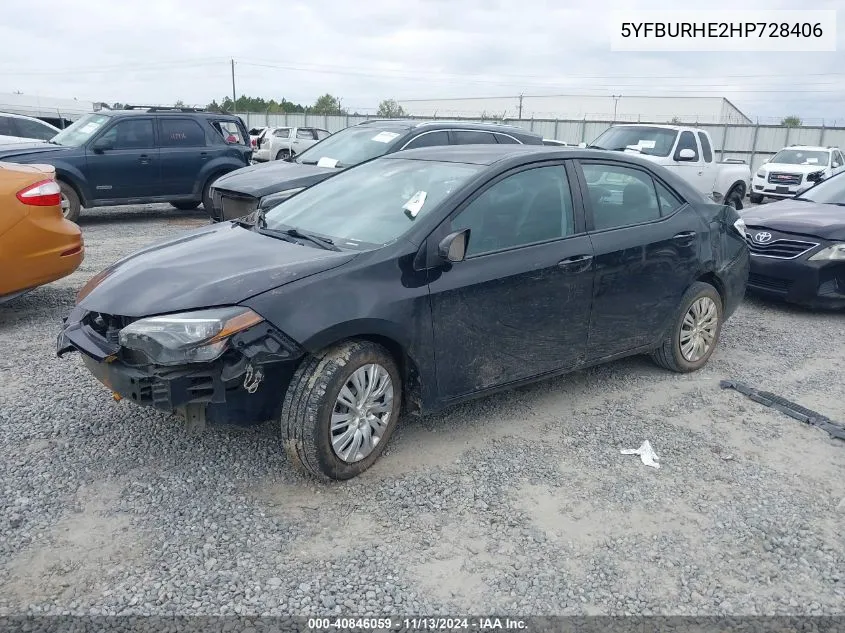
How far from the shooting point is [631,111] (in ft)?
178

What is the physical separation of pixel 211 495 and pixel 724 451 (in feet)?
9.25

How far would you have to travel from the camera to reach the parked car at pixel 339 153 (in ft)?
27.6

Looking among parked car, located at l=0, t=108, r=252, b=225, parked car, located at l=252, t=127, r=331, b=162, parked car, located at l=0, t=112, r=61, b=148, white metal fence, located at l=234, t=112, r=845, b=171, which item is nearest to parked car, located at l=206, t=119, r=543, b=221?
parked car, located at l=0, t=108, r=252, b=225

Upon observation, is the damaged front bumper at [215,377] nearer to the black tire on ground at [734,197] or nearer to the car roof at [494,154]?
the car roof at [494,154]

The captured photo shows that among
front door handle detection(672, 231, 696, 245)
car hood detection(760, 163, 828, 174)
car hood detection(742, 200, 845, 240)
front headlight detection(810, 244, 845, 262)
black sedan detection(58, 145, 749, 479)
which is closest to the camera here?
black sedan detection(58, 145, 749, 479)

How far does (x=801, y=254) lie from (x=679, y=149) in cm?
679

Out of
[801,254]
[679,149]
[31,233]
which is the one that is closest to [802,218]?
[801,254]

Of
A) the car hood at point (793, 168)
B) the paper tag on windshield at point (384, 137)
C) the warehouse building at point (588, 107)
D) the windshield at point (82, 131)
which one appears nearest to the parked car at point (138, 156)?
the windshield at point (82, 131)

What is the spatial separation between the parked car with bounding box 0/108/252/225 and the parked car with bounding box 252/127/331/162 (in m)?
15.4

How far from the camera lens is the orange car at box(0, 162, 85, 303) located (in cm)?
525

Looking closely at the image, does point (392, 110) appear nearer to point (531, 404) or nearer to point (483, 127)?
point (483, 127)

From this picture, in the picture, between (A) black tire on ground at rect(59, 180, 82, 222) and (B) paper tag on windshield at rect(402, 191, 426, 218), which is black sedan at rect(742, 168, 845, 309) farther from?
(A) black tire on ground at rect(59, 180, 82, 222)

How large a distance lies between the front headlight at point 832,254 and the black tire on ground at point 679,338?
224 centimetres

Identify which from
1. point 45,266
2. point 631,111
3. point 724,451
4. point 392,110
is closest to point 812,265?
point 724,451
